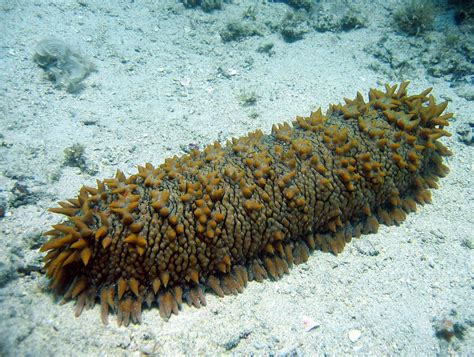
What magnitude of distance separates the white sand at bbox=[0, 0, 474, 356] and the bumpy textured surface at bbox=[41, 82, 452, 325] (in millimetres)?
170

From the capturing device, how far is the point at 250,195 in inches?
93.7

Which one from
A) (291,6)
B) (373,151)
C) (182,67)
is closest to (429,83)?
(373,151)

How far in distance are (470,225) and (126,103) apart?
3976 mm

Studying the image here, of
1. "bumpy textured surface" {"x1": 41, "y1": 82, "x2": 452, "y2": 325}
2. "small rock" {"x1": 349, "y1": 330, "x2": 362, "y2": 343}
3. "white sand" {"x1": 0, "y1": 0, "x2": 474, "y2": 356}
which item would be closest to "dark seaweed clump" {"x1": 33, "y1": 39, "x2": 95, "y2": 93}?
"white sand" {"x1": 0, "y1": 0, "x2": 474, "y2": 356}

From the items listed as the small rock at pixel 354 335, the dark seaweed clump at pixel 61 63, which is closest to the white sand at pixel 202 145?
the small rock at pixel 354 335

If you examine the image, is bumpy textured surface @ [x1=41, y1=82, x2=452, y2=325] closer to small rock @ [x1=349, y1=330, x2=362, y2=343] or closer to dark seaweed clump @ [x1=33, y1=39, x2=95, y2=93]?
small rock @ [x1=349, y1=330, x2=362, y2=343]

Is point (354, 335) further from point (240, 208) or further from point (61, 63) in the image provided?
point (61, 63)

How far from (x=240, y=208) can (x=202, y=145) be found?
1.55 metres

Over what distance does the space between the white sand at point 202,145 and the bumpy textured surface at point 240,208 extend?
Answer: 0.56 feet

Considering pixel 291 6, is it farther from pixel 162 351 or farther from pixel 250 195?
pixel 162 351

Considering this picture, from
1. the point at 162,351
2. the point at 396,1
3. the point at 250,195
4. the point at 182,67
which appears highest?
the point at 396,1

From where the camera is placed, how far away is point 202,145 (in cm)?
373

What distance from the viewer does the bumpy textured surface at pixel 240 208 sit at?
216 cm

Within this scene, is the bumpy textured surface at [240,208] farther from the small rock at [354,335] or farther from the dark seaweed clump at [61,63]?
the dark seaweed clump at [61,63]
